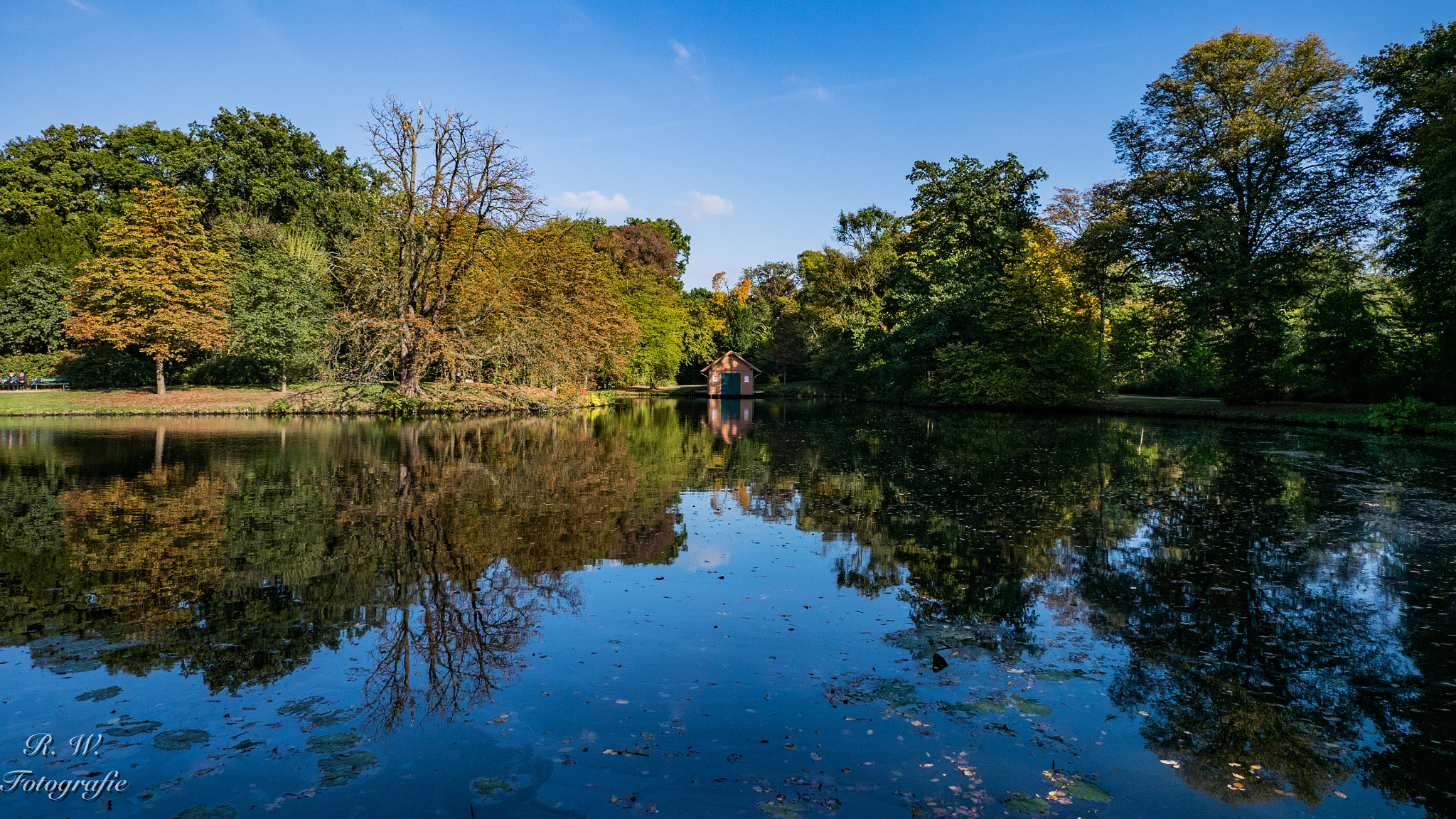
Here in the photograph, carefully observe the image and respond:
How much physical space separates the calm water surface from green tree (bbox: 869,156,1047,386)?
95.0ft

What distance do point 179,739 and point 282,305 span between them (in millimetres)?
38899

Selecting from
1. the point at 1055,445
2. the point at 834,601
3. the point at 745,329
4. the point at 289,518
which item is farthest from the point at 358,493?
the point at 745,329

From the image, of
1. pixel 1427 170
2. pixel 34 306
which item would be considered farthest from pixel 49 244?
pixel 1427 170

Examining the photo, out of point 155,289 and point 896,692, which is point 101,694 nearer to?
point 896,692

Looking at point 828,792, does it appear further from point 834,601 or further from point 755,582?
point 755,582

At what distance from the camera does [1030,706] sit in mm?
4734

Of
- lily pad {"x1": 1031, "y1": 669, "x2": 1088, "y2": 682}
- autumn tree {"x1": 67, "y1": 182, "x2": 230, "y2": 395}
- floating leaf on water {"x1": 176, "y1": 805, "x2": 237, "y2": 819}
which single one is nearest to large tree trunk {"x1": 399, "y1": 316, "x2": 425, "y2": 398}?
autumn tree {"x1": 67, "y1": 182, "x2": 230, "y2": 395}

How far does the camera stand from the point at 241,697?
15.3ft

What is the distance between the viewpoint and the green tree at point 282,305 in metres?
35.6

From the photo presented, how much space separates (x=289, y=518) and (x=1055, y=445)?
750 inches

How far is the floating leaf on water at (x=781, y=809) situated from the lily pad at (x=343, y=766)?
215 cm

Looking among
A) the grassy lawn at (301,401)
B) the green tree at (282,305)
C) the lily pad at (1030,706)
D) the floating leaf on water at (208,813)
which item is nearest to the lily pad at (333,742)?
the floating leaf on water at (208,813)

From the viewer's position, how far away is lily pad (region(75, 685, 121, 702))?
4.59 meters

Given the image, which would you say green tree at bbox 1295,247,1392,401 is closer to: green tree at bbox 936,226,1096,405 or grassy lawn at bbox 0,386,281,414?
green tree at bbox 936,226,1096,405
